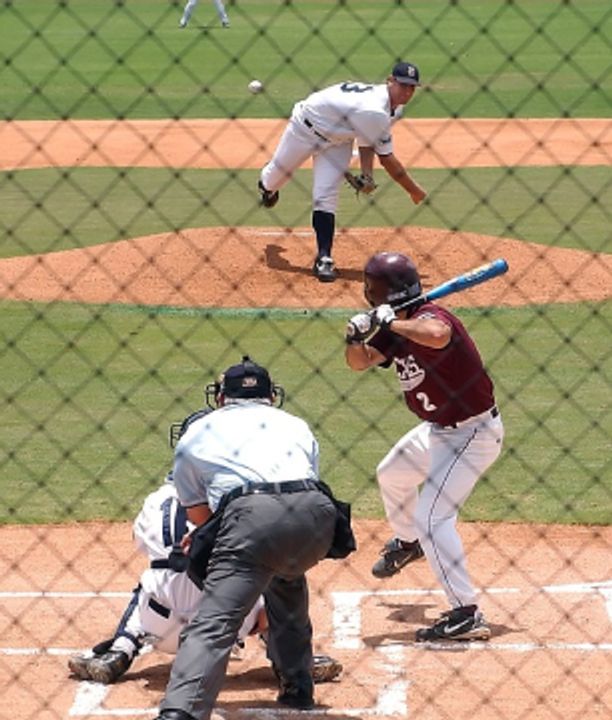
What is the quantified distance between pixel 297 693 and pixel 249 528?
764mm

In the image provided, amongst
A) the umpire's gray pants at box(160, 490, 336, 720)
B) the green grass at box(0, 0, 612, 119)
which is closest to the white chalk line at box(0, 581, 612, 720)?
the umpire's gray pants at box(160, 490, 336, 720)

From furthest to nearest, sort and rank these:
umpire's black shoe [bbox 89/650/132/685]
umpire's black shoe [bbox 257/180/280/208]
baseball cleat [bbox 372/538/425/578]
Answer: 1. umpire's black shoe [bbox 257/180/280/208]
2. baseball cleat [bbox 372/538/425/578]
3. umpire's black shoe [bbox 89/650/132/685]

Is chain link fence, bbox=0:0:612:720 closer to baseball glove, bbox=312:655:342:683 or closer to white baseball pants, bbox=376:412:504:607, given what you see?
baseball glove, bbox=312:655:342:683

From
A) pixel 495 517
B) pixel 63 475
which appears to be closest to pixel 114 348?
pixel 63 475

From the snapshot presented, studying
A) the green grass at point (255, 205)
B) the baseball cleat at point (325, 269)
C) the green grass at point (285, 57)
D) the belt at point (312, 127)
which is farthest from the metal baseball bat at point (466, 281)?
the green grass at point (285, 57)

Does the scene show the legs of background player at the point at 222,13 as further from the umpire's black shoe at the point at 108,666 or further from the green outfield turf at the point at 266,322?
the umpire's black shoe at the point at 108,666

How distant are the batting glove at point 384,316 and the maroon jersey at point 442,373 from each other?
14 cm

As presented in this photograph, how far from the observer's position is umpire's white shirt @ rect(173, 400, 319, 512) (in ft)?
18.9

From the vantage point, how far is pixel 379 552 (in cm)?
780

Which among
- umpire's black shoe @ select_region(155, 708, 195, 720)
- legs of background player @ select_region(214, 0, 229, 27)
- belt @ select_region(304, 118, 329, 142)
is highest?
umpire's black shoe @ select_region(155, 708, 195, 720)

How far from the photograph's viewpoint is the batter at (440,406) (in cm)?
671

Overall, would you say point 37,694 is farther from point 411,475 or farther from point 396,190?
point 396,190

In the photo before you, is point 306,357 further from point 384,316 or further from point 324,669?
point 324,669

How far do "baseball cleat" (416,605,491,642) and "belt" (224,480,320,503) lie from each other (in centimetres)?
123
